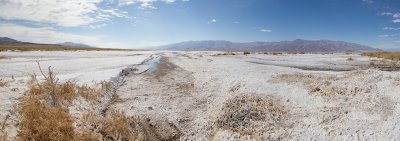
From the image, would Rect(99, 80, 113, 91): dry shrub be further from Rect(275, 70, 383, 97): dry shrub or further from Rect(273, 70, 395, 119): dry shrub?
Rect(275, 70, 383, 97): dry shrub

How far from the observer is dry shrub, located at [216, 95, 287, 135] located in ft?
38.5

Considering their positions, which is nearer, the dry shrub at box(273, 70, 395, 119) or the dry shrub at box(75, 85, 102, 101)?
the dry shrub at box(273, 70, 395, 119)

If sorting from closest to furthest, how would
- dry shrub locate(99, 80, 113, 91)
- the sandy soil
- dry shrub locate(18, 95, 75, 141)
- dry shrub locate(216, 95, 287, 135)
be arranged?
dry shrub locate(18, 95, 75, 141), the sandy soil, dry shrub locate(216, 95, 287, 135), dry shrub locate(99, 80, 113, 91)

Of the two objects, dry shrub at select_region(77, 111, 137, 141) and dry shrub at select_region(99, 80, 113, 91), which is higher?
dry shrub at select_region(99, 80, 113, 91)

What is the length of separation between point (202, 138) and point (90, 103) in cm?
598

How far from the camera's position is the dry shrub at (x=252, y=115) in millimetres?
11734

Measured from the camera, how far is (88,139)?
32.1ft

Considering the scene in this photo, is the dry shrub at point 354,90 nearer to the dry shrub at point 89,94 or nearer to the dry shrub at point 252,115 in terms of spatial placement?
the dry shrub at point 252,115

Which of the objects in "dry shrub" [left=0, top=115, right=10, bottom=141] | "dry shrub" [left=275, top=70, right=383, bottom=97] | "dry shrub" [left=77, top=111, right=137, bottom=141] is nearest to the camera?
"dry shrub" [left=0, top=115, right=10, bottom=141]

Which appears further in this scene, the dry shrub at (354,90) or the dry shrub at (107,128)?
the dry shrub at (354,90)

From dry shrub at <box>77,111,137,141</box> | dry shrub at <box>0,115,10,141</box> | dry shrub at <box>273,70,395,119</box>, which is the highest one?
dry shrub at <box>273,70,395,119</box>

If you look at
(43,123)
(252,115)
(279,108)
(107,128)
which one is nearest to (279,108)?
(279,108)

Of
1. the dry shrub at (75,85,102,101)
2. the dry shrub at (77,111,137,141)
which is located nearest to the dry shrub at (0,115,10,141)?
the dry shrub at (77,111,137,141)

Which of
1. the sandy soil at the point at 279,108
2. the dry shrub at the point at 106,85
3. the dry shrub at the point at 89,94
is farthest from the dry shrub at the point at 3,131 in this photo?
the dry shrub at the point at 106,85
